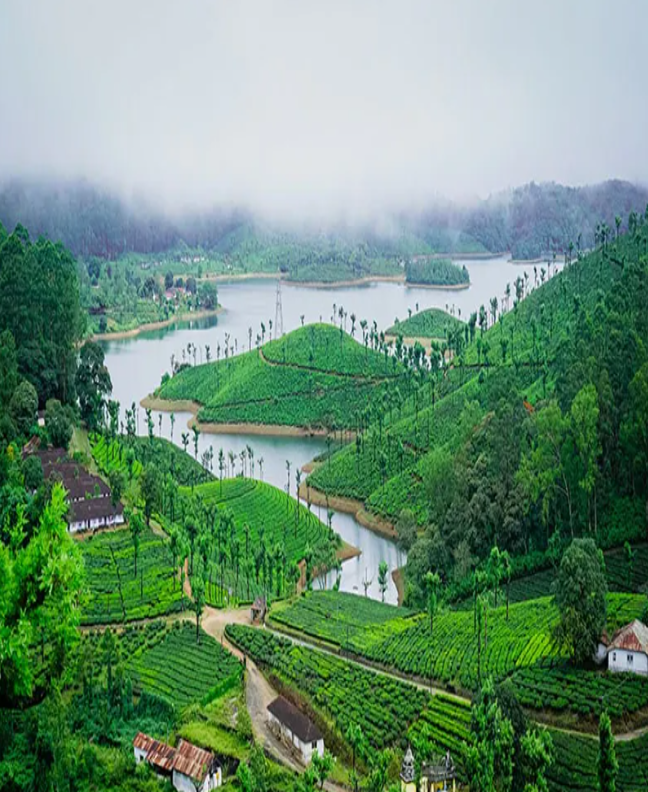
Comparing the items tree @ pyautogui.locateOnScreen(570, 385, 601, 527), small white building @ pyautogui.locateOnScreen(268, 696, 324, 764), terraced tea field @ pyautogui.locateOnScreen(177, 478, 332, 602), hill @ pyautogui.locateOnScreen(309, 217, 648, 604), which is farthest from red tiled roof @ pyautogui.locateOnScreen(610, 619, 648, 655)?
terraced tea field @ pyautogui.locateOnScreen(177, 478, 332, 602)

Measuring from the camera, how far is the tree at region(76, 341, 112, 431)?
Answer: 63.7 meters

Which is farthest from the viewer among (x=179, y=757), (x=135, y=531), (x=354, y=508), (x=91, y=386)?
(x=91, y=386)

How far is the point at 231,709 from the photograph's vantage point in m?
34.1

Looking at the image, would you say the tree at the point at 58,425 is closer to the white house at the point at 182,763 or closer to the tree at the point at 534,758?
the white house at the point at 182,763

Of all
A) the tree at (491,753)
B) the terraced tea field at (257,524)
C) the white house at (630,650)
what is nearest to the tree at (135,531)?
the terraced tea field at (257,524)

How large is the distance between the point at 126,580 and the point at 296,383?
1817 inches

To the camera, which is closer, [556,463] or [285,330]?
[556,463]

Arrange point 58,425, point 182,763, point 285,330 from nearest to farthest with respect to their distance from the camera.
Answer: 1. point 182,763
2. point 58,425
3. point 285,330

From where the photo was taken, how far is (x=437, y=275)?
171 meters

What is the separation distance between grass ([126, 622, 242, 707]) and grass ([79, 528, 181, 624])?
95.2 inches

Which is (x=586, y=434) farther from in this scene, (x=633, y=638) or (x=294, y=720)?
(x=294, y=720)

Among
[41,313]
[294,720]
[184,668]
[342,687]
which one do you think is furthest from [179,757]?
[41,313]

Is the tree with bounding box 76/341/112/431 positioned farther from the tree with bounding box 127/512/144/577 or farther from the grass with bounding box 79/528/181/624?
the tree with bounding box 127/512/144/577

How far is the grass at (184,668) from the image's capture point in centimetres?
3541
